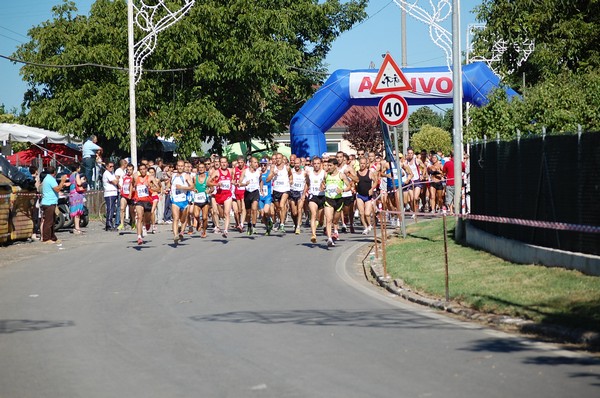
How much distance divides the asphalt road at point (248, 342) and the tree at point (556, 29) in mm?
8721

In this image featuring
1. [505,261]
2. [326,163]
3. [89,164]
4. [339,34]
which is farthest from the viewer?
[339,34]

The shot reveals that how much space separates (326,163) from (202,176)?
3.93 metres

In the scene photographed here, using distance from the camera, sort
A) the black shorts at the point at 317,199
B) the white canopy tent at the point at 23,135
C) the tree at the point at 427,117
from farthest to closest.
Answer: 1. the tree at the point at 427,117
2. the white canopy tent at the point at 23,135
3. the black shorts at the point at 317,199

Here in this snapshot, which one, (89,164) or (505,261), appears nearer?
(505,261)

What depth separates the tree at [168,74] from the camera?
41.2 meters

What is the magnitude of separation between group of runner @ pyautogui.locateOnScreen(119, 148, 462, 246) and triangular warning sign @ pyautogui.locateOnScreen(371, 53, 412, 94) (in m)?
3.47

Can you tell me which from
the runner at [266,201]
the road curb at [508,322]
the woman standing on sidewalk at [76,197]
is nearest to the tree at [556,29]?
the runner at [266,201]

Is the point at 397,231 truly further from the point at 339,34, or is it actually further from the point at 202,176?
the point at 339,34

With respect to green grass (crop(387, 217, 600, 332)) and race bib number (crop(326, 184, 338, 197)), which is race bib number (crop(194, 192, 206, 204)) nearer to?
race bib number (crop(326, 184, 338, 197))

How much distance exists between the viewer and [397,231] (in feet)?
79.0

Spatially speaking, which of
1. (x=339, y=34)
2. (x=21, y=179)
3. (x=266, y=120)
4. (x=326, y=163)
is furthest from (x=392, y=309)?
(x=339, y=34)

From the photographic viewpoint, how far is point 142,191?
77.2 ft

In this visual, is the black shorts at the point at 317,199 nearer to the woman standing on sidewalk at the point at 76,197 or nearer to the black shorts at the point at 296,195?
the black shorts at the point at 296,195

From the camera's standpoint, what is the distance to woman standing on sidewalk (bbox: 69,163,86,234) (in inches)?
1096
